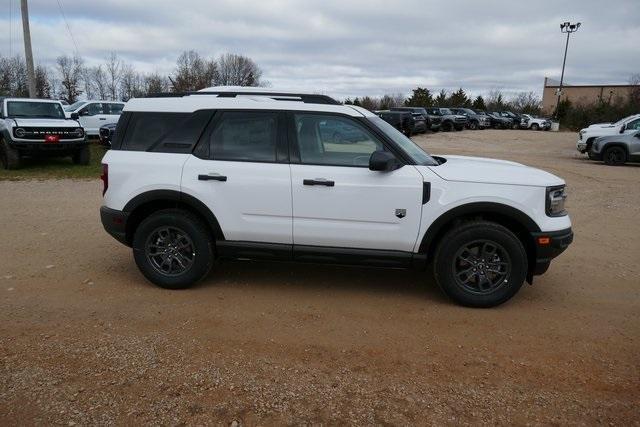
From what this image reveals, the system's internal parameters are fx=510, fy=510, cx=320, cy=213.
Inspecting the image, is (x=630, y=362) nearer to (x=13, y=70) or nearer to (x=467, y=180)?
(x=467, y=180)

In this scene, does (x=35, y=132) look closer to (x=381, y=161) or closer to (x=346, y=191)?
(x=346, y=191)

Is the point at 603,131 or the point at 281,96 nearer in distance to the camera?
the point at 281,96

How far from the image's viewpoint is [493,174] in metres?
4.48

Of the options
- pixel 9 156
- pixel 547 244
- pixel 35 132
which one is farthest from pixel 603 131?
pixel 9 156

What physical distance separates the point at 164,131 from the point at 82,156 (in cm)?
1082

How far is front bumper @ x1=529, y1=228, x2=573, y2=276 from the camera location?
14.4 ft

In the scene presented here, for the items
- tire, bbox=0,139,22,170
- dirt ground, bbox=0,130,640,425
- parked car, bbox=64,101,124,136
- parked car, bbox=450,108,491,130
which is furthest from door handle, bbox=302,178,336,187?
parked car, bbox=450,108,491,130

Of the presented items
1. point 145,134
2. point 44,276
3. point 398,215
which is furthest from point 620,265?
point 44,276

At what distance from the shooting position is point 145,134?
4.88 metres

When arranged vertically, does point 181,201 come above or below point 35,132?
below

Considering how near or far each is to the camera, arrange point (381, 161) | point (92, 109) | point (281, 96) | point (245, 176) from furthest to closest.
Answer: point (92, 109)
point (281, 96)
point (245, 176)
point (381, 161)

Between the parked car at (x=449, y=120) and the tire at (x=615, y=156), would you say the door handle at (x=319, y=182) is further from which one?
the parked car at (x=449, y=120)

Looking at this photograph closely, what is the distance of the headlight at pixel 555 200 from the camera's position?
439 cm

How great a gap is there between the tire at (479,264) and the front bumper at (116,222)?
9.73ft
